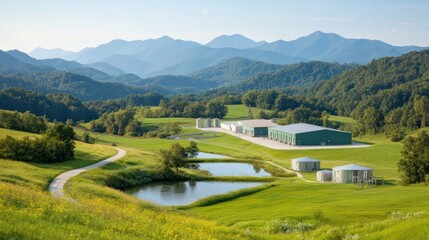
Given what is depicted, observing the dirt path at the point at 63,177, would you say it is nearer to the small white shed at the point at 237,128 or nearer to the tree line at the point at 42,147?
the tree line at the point at 42,147

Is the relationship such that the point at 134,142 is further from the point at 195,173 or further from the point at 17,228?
the point at 17,228

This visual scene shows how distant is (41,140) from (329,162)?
1658 inches

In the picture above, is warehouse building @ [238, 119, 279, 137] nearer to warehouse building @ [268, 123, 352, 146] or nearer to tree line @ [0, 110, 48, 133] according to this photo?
warehouse building @ [268, 123, 352, 146]

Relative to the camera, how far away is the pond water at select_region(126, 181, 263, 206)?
45938 millimetres

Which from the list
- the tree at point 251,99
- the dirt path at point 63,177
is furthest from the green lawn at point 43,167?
the tree at point 251,99

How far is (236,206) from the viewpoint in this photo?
36.5m

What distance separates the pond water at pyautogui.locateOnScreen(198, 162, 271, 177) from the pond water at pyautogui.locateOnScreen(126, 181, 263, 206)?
7.67 meters

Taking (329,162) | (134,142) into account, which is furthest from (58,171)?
(134,142)

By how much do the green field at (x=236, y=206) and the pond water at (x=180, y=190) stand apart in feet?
11.4

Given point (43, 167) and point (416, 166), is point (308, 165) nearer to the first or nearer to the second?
point (416, 166)

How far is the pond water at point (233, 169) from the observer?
6488 centimetres

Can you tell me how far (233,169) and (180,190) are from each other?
19.2 metres

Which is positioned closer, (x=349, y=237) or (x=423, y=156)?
(x=349, y=237)

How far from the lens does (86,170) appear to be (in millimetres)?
49625
